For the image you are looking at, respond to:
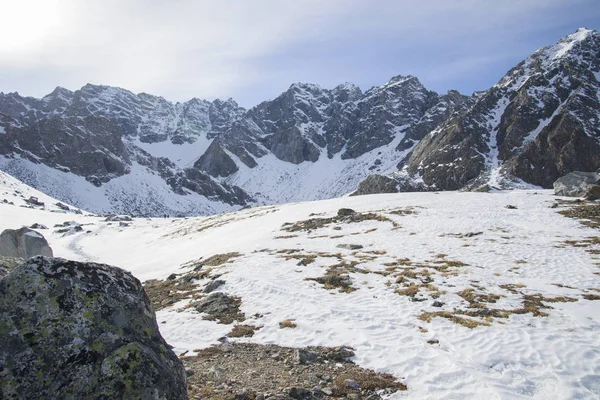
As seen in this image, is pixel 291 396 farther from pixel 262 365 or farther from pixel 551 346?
pixel 551 346

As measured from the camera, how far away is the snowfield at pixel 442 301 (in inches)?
339

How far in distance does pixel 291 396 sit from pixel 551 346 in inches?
292

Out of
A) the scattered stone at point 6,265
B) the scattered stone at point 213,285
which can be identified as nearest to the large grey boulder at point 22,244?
the scattered stone at point 213,285

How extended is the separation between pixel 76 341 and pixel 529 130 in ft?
577

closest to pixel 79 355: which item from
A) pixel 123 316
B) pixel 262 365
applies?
pixel 123 316

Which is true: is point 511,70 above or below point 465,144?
above

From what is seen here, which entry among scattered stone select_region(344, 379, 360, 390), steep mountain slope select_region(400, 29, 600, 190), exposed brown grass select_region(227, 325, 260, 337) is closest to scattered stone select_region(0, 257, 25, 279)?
exposed brown grass select_region(227, 325, 260, 337)

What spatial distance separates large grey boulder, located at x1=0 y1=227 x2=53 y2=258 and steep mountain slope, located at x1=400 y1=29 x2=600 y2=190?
389ft

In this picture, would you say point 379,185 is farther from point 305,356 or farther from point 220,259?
point 305,356

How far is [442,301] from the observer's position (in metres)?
13.8

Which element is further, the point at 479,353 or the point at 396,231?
the point at 396,231

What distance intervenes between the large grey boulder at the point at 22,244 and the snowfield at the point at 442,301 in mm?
10319

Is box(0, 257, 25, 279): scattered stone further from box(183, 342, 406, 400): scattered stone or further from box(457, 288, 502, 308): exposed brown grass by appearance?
box(457, 288, 502, 308): exposed brown grass

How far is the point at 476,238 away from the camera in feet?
84.3
